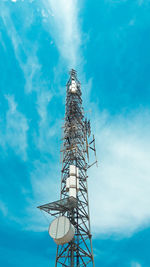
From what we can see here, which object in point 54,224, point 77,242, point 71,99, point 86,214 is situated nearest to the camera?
point 54,224

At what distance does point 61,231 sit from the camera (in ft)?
60.1

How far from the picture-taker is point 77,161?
2697cm

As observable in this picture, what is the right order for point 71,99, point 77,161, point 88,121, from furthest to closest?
point 71,99
point 88,121
point 77,161

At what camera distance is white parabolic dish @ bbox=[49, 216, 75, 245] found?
18.0 meters

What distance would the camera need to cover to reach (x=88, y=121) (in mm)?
31609

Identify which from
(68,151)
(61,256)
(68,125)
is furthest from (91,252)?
(68,125)

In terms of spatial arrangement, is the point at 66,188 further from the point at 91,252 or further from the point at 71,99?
the point at 71,99

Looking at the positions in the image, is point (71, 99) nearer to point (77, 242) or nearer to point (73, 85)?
point (73, 85)

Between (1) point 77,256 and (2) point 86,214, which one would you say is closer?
(1) point 77,256

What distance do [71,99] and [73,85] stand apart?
338cm

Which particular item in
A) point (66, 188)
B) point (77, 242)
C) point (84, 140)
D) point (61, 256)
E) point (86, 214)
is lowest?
point (61, 256)

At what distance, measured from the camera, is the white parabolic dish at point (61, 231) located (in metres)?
18.0

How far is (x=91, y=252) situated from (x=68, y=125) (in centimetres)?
1764

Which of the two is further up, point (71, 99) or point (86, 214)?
point (71, 99)
